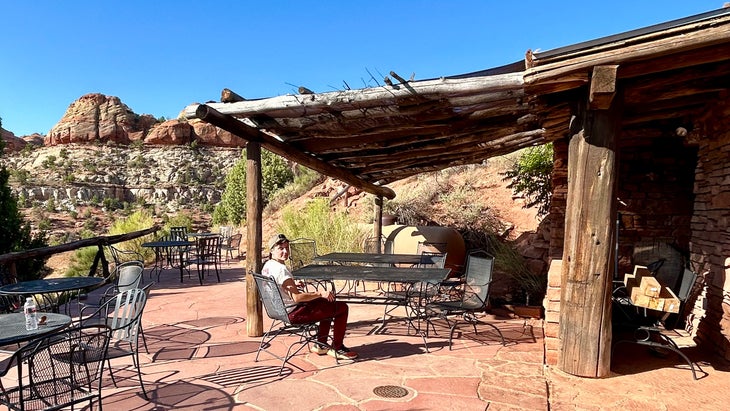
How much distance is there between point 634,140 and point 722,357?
2.82 meters

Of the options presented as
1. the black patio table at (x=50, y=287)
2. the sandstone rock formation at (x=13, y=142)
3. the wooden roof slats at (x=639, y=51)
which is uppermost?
the sandstone rock formation at (x=13, y=142)

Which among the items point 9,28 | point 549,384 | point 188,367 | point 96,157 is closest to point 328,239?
point 188,367

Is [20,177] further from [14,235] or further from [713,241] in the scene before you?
[713,241]

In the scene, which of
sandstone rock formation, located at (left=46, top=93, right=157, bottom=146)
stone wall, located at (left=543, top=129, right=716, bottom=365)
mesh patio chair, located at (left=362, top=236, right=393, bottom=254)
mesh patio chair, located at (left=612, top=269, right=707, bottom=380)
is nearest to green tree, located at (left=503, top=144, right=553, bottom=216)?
stone wall, located at (left=543, top=129, right=716, bottom=365)

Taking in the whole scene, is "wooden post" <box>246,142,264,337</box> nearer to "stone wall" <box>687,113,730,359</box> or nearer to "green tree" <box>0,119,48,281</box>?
"stone wall" <box>687,113,730,359</box>

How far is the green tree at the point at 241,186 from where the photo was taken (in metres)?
19.7

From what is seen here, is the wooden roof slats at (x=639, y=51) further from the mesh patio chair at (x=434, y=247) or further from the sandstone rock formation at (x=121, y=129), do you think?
the sandstone rock formation at (x=121, y=129)

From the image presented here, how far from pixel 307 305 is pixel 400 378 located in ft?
3.23

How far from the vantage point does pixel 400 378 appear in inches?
136

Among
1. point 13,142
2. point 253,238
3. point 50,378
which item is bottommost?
point 50,378

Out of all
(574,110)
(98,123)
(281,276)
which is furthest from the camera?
(98,123)

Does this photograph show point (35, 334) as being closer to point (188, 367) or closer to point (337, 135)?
point (188, 367)

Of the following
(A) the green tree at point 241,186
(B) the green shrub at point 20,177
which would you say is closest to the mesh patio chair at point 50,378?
(A) the green tree at point 241,186

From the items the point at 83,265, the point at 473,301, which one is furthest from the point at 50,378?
the point at 83,265
